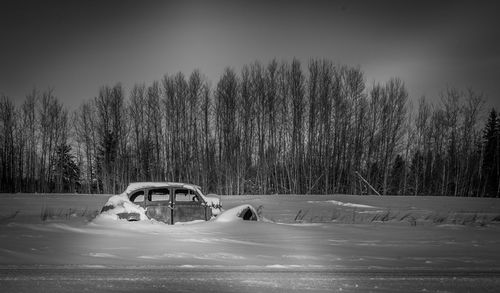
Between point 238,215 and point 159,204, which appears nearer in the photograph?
point 159,204

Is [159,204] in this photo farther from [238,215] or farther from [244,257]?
[244,257]

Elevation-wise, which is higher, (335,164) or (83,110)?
(83,110)

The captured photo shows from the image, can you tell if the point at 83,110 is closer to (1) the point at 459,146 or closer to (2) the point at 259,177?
(2) the point at 259,177

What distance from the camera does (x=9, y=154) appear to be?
184 feet

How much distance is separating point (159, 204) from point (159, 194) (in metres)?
A: 0.38

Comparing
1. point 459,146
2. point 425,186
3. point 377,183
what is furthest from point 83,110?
point 459,146

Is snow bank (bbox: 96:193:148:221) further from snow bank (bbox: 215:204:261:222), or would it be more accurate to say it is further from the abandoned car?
snow bank (bbox: 215:204:261:222)

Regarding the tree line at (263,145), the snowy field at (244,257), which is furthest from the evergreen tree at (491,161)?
the snowy field at (244,257)

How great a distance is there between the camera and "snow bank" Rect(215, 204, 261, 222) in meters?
13.1

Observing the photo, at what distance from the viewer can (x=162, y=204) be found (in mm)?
12781

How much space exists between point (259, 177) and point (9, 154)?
35.6m

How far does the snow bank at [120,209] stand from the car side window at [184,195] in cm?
131

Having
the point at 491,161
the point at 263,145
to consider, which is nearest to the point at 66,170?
the point at 263,145

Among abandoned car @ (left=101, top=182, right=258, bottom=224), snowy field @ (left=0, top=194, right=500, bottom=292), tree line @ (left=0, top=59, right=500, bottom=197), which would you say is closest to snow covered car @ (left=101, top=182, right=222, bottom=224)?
abandoned car @ (left=101, top=182, right=258, bottom=224)
